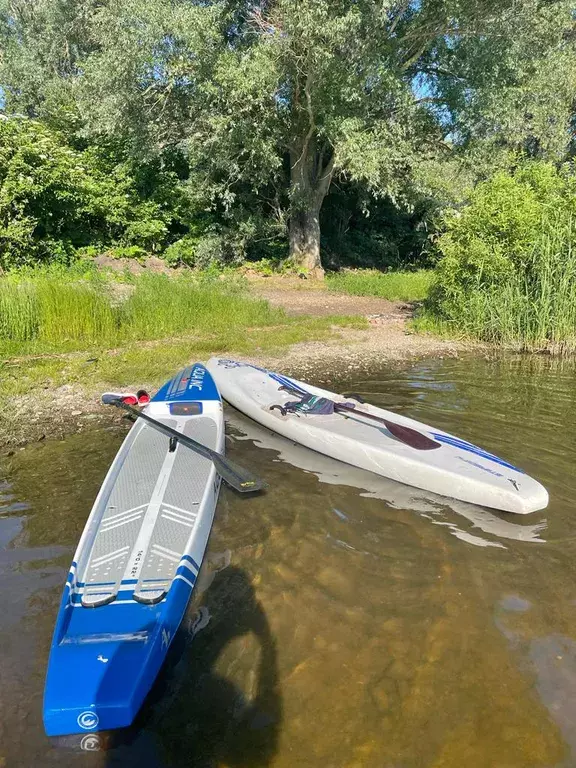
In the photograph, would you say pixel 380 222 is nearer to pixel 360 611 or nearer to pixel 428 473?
pixel 428 473

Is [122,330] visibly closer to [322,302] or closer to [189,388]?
[189,388]

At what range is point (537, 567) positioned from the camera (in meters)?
4.01

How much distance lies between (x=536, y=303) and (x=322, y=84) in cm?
804

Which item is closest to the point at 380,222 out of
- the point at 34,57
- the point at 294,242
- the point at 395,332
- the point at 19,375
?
the point at 294,242

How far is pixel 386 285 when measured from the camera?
16688 millimetres

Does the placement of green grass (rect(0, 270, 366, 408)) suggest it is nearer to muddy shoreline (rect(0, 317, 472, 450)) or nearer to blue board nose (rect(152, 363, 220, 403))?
muddy shoreline (rect(0, 317, 472, 450))

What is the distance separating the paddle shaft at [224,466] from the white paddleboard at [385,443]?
123cm

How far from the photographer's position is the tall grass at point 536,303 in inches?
381

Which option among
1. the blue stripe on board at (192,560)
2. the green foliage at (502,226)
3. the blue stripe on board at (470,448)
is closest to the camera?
the blue stripe on board at (192,560)

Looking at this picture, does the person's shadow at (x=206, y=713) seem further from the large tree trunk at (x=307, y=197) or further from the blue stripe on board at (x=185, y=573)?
the large tree trunk at (x=307, y=197)

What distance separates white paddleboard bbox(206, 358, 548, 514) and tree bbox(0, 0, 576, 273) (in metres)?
9.21

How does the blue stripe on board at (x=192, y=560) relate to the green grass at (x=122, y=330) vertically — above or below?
below

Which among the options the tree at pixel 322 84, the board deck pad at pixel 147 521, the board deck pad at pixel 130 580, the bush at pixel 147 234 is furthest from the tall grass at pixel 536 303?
the bush at pixel 147 234

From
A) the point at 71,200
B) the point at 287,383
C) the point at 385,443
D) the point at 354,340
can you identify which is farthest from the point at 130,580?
the point at 71,200
